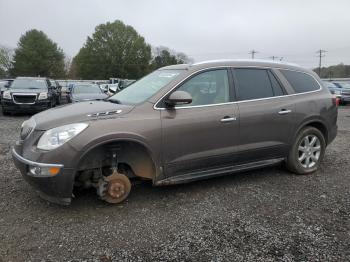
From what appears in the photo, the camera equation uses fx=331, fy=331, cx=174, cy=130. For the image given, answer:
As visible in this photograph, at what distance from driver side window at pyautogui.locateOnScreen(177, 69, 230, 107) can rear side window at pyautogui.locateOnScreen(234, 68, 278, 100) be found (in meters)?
0.20

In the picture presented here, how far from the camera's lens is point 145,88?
4.58 meters

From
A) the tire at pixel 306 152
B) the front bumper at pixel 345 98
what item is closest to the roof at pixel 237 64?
the tire at pixel 306 152

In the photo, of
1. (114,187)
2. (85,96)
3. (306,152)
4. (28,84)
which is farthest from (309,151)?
(28,84)

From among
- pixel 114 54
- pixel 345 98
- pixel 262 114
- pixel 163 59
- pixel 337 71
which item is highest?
pixel 114 54

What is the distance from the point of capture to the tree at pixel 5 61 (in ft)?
217

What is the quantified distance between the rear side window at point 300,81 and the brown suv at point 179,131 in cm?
2

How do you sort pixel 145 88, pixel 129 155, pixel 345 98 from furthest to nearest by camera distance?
pixel 345 98, pixel 145 88, pixel 129 155

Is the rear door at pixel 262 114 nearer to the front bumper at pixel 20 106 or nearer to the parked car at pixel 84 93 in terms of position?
the parked car at pixel 84 93

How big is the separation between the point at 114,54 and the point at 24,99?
56.7 meters

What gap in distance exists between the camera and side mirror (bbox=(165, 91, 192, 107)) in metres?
3.92

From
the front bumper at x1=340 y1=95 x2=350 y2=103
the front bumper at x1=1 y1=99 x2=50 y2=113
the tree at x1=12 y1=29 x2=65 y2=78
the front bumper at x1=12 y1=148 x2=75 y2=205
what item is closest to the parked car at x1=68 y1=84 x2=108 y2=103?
the front bumper at x1=1 y1=99 x2=50 y2=113

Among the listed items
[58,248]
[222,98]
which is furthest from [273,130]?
[58,248]

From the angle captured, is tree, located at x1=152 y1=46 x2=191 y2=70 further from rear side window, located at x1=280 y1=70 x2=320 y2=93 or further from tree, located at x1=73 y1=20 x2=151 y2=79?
rear side window, located at x1=280 y1=70 x2=320 y2=93

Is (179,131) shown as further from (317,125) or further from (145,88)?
(317,125)
